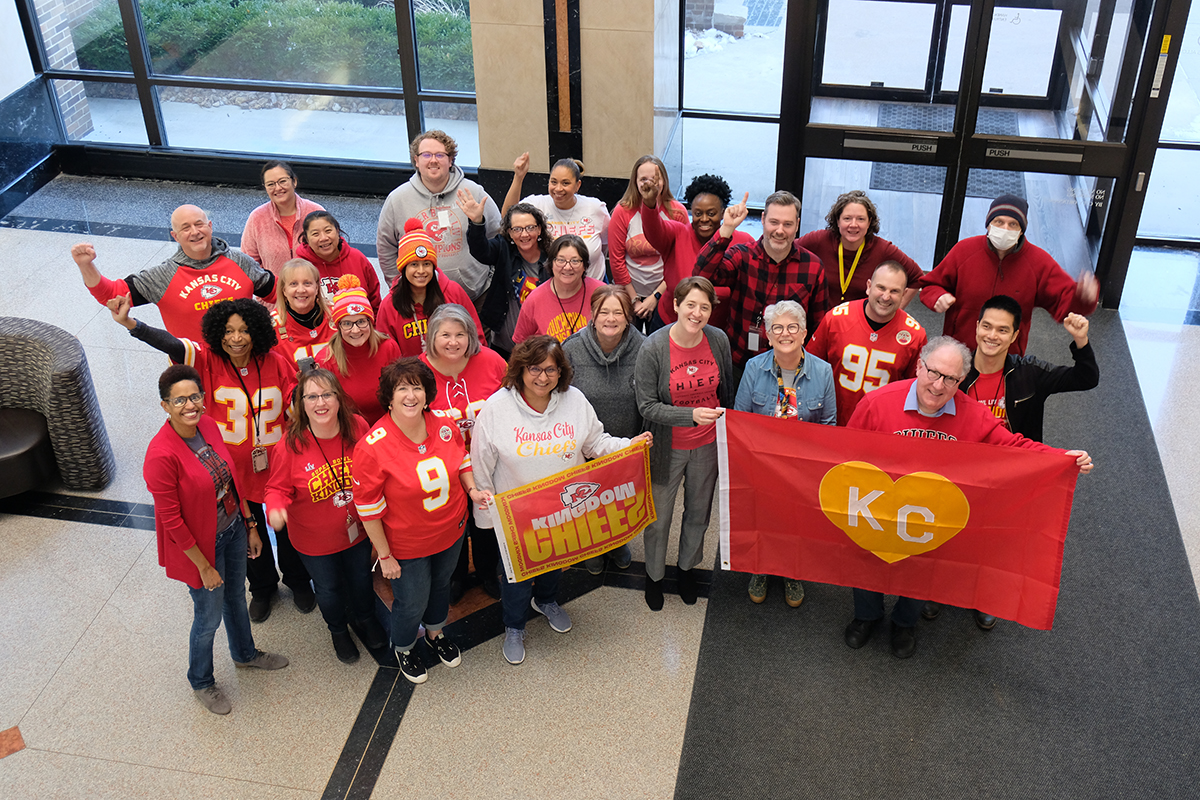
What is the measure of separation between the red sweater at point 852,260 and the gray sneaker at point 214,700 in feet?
11.2

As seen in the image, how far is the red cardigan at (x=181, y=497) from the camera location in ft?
12.2

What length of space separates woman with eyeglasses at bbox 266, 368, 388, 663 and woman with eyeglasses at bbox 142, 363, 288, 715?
0.21 meters

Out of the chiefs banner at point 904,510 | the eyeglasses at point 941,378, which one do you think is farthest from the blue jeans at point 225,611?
the eyeglasses at point 941,378

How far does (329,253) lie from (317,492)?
4.82 feet

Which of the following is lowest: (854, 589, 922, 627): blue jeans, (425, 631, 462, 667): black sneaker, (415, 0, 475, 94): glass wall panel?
(425, 631, 462, 667): black sneaker

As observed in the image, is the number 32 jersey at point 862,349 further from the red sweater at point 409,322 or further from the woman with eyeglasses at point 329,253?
the woman with eyeglasses at point 329,253

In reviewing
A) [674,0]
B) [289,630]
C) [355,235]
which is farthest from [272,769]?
[674,0]

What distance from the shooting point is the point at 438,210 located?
5.35 metres

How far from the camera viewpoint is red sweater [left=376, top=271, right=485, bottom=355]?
473 centimetres

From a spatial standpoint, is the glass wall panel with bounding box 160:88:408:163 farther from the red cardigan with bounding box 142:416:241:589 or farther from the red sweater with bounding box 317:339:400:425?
the red cardigan with bounding box 142:416:241:589

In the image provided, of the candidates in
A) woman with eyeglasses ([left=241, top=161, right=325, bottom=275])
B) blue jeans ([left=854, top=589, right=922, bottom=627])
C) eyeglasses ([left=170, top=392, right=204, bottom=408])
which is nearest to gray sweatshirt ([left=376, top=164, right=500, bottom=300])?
woman with eyeglasses ([left=241, top=161, right=325, bottom=275])

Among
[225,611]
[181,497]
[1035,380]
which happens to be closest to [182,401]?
[181,497]

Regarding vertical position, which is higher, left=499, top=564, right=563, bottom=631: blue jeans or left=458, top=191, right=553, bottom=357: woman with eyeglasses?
left=458, top=191, right=553, bottom=357: woman with eyeglasses

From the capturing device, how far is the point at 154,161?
29.8 feet
